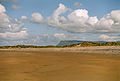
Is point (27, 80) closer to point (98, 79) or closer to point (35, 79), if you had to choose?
point (35, 79)

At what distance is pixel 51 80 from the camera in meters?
10.2

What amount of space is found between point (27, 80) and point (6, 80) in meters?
1.43

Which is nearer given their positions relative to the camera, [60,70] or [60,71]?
[60,71]

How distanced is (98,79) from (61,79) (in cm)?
259

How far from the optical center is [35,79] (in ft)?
34.4

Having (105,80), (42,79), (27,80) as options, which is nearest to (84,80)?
(105,80)

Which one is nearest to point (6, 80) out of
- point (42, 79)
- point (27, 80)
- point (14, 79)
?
point (14, 79)

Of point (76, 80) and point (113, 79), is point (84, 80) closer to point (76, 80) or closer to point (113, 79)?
point (76, 80)

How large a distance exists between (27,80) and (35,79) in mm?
570

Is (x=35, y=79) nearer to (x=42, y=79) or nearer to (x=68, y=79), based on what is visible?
(x=42, y=79)

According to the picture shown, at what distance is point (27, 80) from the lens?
1021 cm

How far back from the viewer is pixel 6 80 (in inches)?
403

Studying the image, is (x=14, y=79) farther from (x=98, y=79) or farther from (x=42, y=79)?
(x=98, y=79)

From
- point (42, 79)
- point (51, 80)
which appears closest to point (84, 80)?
point (51, 80)
